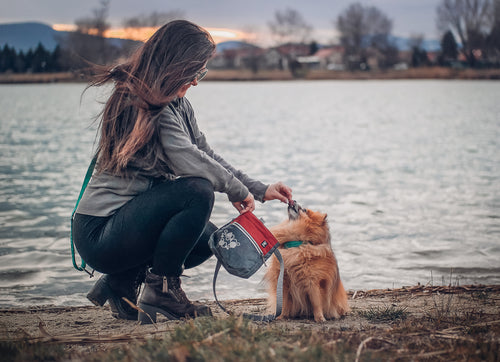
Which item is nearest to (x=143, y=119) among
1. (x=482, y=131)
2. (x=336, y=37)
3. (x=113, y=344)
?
(x=113, y=344)

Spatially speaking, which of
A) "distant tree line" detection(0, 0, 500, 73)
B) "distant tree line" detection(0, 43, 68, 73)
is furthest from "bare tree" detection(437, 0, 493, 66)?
"distant tree line" detection(0, 43, 68, 73)

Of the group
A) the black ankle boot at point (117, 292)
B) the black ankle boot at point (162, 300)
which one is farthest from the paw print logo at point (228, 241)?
the black ankle boot at point (117, 292)

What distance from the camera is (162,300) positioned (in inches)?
118

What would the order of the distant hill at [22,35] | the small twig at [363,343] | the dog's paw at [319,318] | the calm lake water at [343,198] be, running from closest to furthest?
the small twig at [363,343] → the dog's paw at [319,318] → the calm lake water at [343,198] → the distant hill at [22,35]

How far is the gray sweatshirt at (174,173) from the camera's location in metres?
2.75

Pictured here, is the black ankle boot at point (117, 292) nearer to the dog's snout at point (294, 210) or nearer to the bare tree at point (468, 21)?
the dog's snout at point (294, 210)

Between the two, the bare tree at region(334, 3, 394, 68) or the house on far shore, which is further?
the house on far shore

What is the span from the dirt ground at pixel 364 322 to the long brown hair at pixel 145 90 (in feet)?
2.88

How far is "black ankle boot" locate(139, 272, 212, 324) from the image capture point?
2984 mm

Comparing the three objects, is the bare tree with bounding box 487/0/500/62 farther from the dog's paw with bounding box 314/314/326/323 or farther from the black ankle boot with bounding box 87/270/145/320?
the black ankle boot with bounding box 87/270/145/320

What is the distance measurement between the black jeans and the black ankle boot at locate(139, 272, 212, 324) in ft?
0.48

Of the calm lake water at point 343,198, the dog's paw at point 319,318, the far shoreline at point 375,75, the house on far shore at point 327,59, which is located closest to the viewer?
the dog's paw at point 319,318

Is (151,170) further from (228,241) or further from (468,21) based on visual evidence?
(468,21)

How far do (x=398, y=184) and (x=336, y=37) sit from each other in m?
81.9
